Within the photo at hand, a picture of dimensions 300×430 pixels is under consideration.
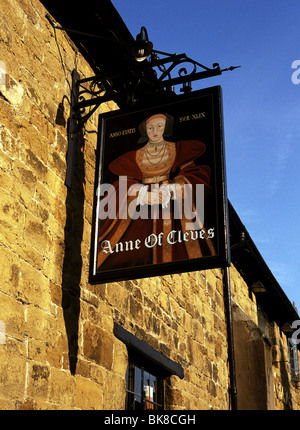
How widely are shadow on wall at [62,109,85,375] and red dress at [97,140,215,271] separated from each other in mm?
431

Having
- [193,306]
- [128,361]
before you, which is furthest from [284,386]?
[128,361]

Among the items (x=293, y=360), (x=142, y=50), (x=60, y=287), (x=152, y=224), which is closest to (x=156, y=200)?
(x=152, y=224)

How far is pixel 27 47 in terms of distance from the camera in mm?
5008

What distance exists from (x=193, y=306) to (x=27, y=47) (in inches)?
171

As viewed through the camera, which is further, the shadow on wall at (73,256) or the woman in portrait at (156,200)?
the shadow on wall at (73,256)

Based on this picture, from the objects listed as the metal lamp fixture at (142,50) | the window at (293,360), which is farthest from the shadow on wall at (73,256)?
the window at (293,360)

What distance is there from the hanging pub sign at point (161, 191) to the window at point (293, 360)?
10862 mm

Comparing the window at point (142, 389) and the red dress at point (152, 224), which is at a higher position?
the red dress at point (152, 224)

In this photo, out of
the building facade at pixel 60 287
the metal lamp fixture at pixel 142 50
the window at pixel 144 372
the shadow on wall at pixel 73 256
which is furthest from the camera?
the window at pixel 144 372

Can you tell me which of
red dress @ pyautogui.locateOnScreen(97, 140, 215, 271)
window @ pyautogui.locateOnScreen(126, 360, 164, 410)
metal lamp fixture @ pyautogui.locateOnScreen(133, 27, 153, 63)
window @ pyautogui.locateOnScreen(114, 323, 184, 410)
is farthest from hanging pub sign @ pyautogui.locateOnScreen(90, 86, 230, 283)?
window @ pyautogui.locateOnScreen(126, 360, 164, 410)

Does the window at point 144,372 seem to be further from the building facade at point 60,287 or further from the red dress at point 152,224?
the red dress at point 152,224

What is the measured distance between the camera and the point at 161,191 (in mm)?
4805

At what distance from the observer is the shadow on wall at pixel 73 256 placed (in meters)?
4.82
